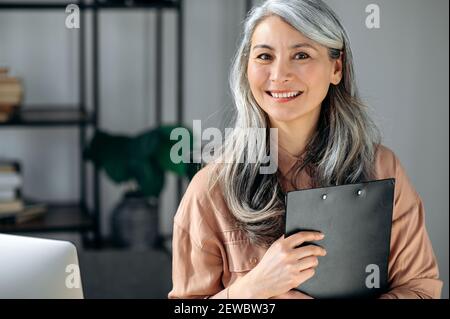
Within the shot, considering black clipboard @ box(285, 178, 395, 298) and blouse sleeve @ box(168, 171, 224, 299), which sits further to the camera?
blouse sleeve @ box(168, 171, 224, 299)

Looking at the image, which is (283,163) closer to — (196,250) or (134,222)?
(196,250)

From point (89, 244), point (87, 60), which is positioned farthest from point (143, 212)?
point (87, 60)

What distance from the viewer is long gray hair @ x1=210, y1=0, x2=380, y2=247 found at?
132 cm

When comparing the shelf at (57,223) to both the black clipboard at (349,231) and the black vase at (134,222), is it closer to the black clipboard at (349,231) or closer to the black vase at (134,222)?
the black vase at (134,222)

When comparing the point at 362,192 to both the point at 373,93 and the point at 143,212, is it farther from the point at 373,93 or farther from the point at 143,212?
the point at 143,212

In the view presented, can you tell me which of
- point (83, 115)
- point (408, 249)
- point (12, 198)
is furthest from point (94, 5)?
point (408, 249)

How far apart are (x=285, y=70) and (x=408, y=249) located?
1.18 ft

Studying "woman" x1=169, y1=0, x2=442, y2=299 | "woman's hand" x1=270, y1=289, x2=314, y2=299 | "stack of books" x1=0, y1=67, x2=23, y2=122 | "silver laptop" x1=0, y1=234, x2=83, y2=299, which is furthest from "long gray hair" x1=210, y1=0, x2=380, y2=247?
"stack of books" x1=0, y1=67, x2=23, y2=122

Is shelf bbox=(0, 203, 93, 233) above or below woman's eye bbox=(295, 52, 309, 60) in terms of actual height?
below

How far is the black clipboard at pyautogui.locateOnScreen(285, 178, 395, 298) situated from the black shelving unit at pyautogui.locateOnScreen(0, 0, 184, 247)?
1692mm

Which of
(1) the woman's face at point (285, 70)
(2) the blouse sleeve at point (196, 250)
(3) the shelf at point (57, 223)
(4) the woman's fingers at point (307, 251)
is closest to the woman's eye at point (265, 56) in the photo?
(1) the woman's face at point (285, 70)

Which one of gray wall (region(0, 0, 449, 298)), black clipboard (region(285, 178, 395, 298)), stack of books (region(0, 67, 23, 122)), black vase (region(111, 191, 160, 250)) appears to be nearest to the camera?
black clipboard (region(285, 178, 395, 298))

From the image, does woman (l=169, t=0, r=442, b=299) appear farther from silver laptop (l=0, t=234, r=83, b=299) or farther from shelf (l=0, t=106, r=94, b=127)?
shelf (l=0, t=106, r=94, b=127)
